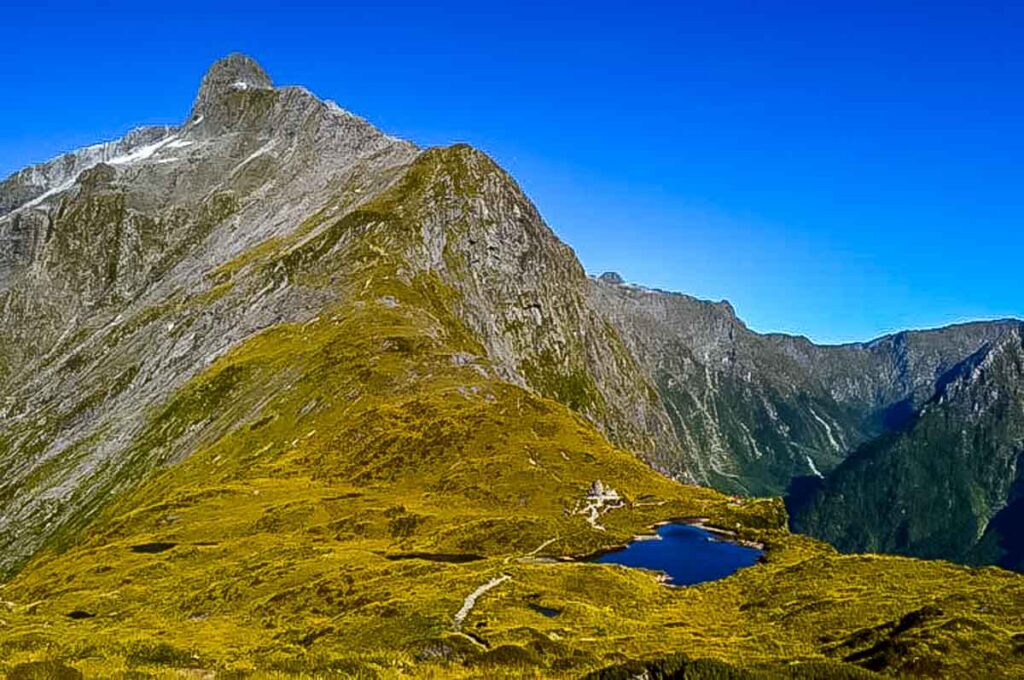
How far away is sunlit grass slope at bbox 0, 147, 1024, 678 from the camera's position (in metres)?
44.3

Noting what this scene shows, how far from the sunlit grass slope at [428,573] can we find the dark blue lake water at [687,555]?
11.3 ft

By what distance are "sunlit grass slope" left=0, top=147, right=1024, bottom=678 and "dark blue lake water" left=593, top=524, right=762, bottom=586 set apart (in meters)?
3.43

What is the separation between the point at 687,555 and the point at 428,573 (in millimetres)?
37509

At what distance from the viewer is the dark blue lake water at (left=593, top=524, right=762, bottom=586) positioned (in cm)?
10206

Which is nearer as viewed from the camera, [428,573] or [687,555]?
[428,573]

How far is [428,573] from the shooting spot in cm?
9112

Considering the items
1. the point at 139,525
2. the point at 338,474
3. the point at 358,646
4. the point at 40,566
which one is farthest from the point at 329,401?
the point at 358,646

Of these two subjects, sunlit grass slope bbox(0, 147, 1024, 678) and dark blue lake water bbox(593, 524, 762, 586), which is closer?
sunlit grass slope bbox(0, 147, 1024, 678)

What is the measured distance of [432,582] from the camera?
85.9 meters

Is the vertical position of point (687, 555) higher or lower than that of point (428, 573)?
higher

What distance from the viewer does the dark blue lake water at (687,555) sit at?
335 ft

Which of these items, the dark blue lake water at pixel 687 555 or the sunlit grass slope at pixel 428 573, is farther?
the dark blue lake water at pixel 687 555

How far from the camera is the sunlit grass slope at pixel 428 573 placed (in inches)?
1746

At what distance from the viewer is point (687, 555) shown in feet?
366
